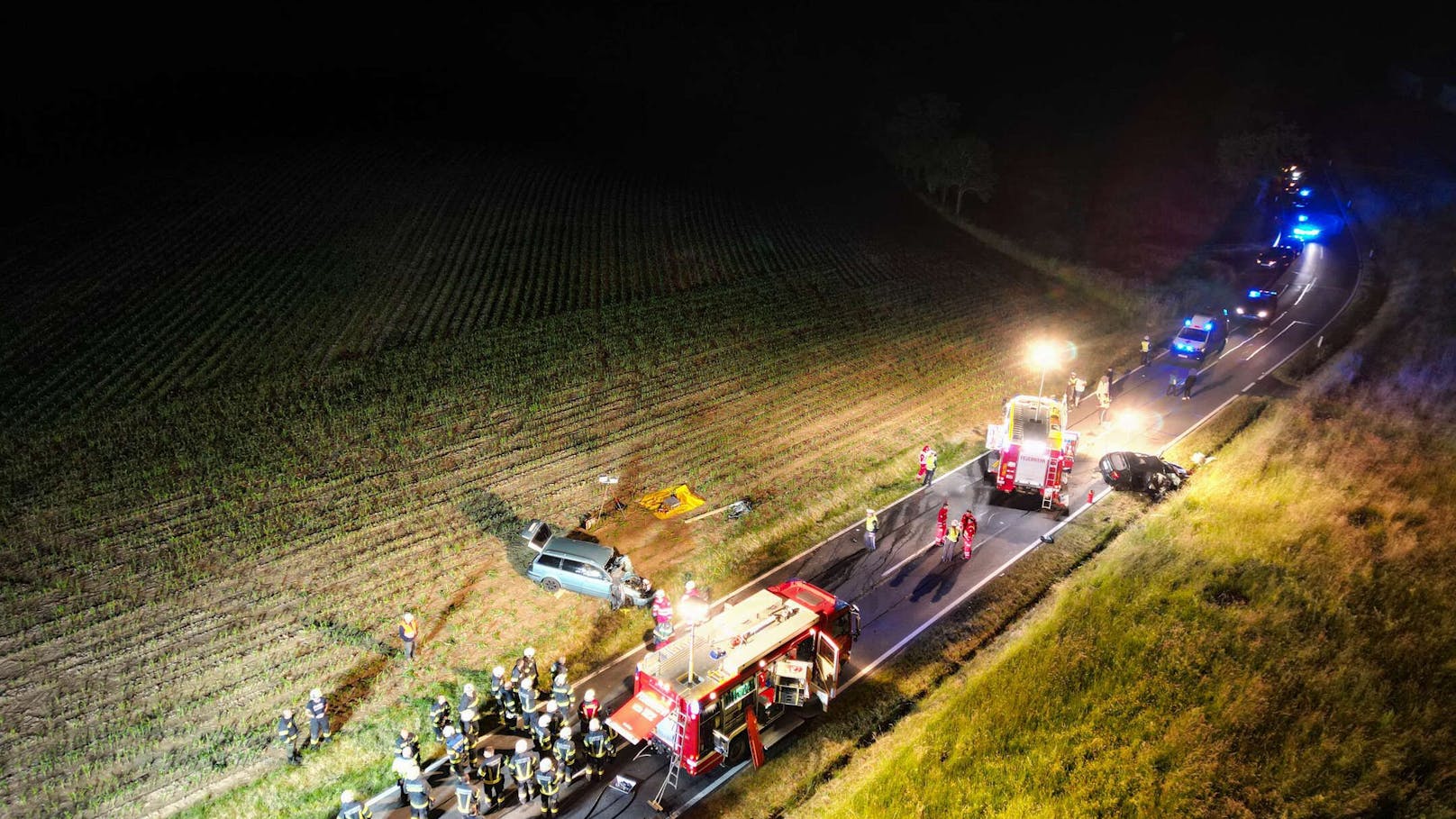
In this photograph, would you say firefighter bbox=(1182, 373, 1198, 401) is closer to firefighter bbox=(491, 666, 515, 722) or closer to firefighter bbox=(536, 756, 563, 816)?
firefighter bbox=(491, 666, 515, 722)

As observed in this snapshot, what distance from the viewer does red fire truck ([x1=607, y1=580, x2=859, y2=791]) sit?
11.8 metres

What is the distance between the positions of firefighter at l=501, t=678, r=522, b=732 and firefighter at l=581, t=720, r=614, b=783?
153 centimetres

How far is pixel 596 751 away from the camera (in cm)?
1295

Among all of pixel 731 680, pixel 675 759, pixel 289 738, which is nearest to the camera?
pixel 731 680

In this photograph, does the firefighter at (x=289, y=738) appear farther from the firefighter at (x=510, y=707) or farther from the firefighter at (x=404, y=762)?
the firefighter at (x=510, y=707)

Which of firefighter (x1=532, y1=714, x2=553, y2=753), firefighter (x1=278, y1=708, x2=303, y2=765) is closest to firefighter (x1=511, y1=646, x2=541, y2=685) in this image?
firefighter (x1=532, y1=714, x2=553, y2=753)

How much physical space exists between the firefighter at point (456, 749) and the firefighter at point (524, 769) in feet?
2.43

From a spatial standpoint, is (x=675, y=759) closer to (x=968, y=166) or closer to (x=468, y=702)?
(x=468, y=702)

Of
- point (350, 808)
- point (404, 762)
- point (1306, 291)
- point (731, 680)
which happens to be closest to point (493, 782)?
point (404, 762)

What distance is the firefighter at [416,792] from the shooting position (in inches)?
454

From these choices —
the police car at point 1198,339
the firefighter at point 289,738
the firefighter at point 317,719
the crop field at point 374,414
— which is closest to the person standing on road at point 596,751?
the crop field at point 374,414

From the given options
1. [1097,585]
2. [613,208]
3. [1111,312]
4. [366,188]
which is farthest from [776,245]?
[1097,585]

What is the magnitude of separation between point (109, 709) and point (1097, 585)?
1900 centimetres

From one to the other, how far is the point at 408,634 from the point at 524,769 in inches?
180
